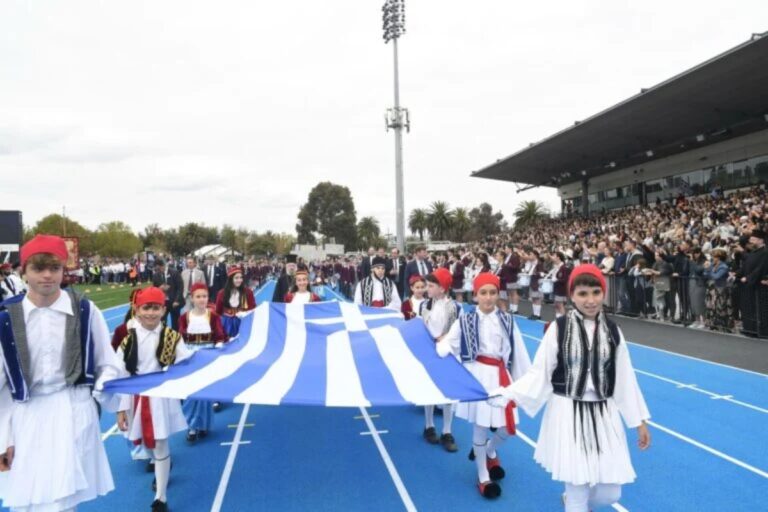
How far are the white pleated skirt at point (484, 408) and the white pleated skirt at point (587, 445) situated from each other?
2.74 ft

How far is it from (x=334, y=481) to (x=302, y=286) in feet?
10.2

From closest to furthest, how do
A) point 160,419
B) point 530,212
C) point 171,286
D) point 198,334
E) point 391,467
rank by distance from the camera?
point 160,419, point 391,467, point 198,334, point 171,286, point 530,212

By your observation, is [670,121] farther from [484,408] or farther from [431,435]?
[484,408]

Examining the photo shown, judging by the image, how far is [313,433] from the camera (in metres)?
5.31

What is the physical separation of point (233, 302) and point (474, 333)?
3585 millimetres

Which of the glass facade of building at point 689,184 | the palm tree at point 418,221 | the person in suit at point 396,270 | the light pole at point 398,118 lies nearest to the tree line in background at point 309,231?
the palm tree at point 418,221

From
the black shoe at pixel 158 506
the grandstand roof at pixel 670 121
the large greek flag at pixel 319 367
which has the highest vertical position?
the grandstand roof at pixel 670 121

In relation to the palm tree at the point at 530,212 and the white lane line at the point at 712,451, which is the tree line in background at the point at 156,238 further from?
the white lane line at the point at 712,451

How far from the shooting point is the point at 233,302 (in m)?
6.33

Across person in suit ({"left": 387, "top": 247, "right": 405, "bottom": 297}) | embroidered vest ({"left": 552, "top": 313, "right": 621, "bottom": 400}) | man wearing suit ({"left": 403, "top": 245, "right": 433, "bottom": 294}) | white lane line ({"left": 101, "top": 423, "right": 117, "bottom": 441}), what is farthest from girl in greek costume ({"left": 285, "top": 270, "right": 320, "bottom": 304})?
person in suit ({"left": 387, "top": 247, "right": 405, "bottom": 297})

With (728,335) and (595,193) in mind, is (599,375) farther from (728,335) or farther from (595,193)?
(595,193)

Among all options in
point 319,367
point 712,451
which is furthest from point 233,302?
point 712,451

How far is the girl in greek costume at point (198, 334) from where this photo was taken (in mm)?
5117

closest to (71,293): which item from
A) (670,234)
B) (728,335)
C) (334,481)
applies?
(334,481)
